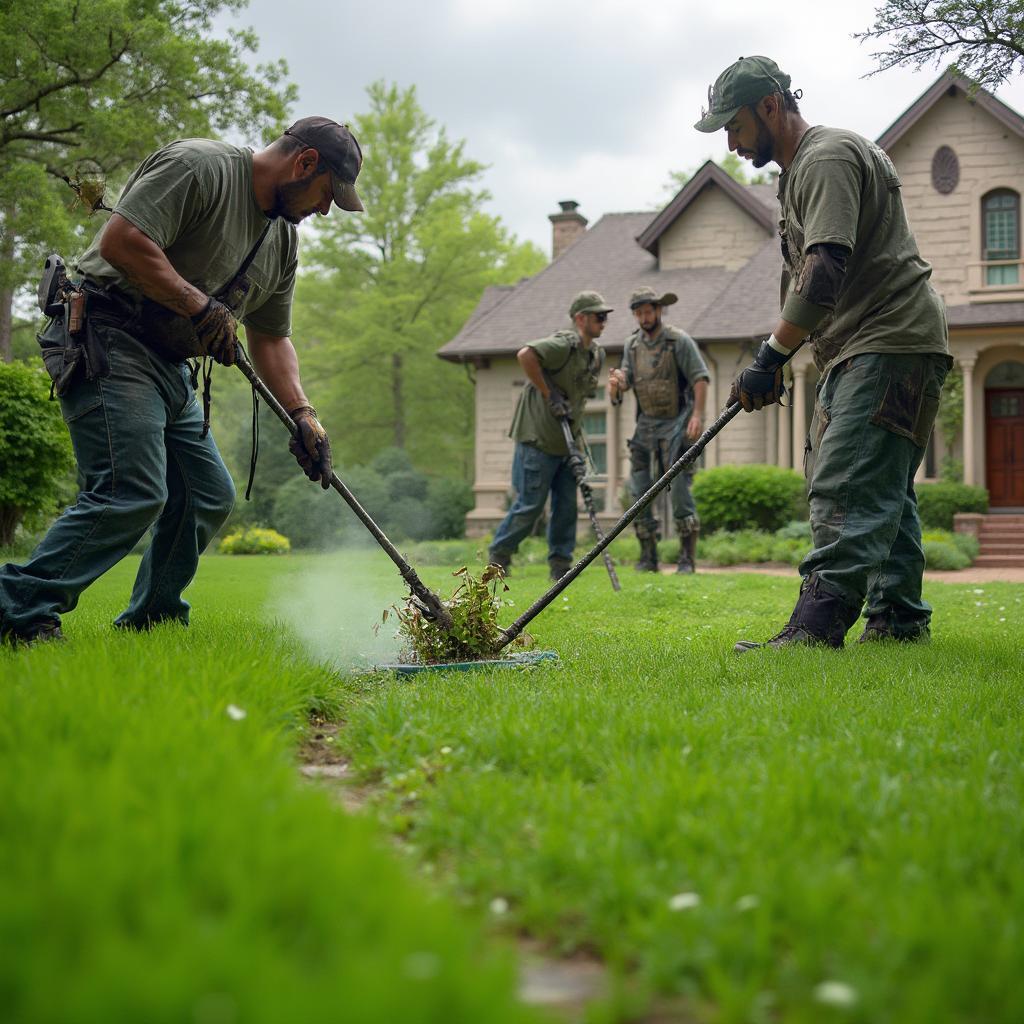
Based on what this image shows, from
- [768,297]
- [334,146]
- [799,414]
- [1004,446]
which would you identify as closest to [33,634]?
[334,146]

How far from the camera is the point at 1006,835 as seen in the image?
6.79 feet

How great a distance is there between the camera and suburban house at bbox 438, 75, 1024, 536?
64.2 feet

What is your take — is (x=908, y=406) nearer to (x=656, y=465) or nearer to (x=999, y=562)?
(x=656, y=465)

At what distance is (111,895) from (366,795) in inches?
47.0

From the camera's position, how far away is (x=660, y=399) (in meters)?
10.7

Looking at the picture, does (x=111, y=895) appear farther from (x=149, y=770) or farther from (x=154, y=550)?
(x=154, y=550)

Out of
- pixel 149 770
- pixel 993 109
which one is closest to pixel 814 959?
pixel 149 770

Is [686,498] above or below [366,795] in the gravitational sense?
above

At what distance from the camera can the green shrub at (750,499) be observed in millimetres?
17594

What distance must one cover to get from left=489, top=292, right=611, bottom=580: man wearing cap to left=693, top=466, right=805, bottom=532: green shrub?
28.9ft

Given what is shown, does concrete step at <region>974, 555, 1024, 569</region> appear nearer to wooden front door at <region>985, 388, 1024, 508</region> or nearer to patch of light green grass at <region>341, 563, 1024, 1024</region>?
wooden front door at <region>985, 388, 1024, 508</region>

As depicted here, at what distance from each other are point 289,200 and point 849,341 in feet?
8.27

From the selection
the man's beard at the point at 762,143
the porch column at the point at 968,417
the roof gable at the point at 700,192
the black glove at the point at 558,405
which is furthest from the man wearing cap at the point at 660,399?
the roof gable at the point at 700,192

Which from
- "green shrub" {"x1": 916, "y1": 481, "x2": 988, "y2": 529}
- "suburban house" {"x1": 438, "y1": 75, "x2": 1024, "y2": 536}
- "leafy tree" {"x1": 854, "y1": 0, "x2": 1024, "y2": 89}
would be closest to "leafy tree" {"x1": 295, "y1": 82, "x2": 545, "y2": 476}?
"suburban house" {"x1": 438, "y1": 75, "x2": 1024, "y2": 536}
